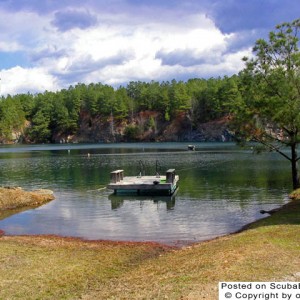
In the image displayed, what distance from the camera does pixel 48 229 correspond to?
3152 cm

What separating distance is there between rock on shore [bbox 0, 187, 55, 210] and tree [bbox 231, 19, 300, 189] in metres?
21.6

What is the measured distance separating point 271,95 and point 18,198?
26728 millimetres

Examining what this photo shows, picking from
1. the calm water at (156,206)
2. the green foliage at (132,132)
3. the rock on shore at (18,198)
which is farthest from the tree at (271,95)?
the green foliage at (132,132)

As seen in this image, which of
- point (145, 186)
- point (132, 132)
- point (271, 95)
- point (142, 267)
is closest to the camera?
point (142, 267)

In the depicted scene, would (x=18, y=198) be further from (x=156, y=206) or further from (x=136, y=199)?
Result: (x=156, y=206)

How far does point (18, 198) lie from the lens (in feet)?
138

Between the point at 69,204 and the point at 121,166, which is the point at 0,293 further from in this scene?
the point at 121,166

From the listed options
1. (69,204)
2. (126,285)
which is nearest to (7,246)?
(126,285)

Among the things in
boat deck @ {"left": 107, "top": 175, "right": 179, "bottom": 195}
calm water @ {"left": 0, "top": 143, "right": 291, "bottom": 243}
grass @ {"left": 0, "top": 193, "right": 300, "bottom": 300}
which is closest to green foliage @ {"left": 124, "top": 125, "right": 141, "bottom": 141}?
calm water @ {"left": 0, "top": 143, "right": 291, "bottom": 243}

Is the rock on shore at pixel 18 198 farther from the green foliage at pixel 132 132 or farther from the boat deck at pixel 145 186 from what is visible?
the green foliage at pixel 132 132

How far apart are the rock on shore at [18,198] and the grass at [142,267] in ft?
57.4

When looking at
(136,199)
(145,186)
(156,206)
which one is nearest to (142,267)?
(156,206)

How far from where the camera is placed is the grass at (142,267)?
13875 millimetres

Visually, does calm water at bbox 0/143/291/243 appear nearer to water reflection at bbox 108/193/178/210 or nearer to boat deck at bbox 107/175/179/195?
water reflection at bbox 108/193/178/210
